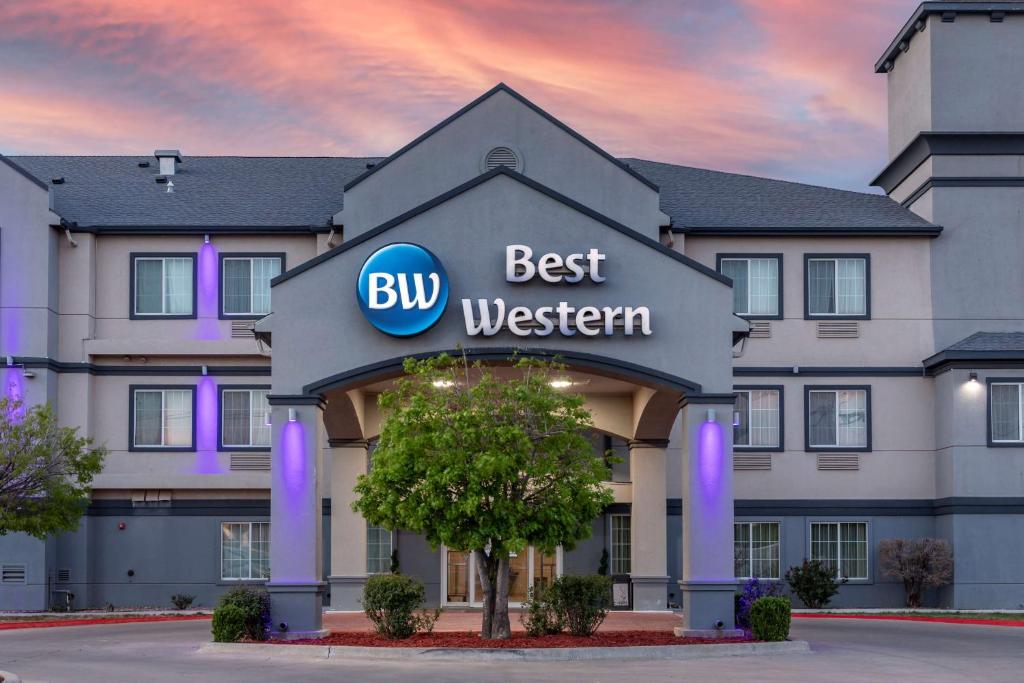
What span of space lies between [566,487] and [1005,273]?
60.7 feet

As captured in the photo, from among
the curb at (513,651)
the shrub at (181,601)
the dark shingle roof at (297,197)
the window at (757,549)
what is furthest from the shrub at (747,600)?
the shrub at (181,601)

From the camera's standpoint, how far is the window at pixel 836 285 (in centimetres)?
3800

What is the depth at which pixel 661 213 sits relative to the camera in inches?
1446

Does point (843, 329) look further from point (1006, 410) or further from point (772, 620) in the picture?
point (772, 620)

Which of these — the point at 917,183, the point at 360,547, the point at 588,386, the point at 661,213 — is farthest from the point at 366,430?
the point at 917,183

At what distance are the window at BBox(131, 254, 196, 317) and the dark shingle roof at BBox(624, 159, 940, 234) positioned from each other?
1303cm

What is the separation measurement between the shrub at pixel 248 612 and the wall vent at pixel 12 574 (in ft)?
44.4

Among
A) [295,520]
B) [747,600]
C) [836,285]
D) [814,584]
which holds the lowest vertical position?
[814,584]

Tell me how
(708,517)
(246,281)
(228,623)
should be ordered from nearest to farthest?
(228,623) < (708,517) < (246,281)

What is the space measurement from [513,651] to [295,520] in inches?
202

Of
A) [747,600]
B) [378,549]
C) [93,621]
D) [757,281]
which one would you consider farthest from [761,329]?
[93,621]

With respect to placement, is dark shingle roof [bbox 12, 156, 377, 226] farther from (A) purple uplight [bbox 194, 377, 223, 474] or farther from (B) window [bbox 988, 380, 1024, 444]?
(B) window [bbox 988, 380, 1024, 444]

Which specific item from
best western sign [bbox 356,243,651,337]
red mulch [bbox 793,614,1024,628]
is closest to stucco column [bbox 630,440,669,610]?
red mulch [bbox 793,614,1024,628]

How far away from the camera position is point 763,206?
130 ft
